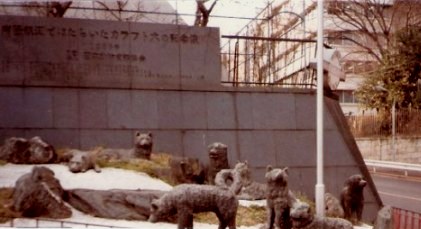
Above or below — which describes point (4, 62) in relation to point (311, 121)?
above

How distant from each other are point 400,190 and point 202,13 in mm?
1394

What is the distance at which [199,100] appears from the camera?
9.34ft

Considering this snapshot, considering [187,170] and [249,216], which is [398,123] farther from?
[187,170]

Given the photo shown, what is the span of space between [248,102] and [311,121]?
0.35 m

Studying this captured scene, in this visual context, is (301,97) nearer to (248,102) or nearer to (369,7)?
(248,102)

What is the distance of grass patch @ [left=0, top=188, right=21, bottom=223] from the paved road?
1793mm

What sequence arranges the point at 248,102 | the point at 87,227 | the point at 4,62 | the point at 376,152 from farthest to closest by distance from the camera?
the point at 248,102
the point at 376,152
the point at 4,62
the point at 87,227

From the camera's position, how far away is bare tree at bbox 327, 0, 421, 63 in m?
2.52

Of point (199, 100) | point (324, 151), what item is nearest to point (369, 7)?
point (324, 151)

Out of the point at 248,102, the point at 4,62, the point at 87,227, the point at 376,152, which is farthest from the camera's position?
the point at 248,102

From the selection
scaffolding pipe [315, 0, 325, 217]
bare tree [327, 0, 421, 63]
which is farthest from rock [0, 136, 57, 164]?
bare tree [327, 0, 421, 63]

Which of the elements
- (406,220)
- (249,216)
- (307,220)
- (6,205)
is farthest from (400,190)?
(6,205)

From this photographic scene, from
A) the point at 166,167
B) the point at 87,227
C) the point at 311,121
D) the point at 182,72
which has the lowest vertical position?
the point at 87,227

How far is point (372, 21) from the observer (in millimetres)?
2576
